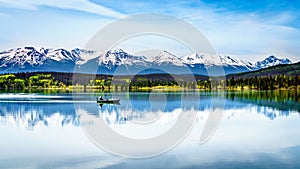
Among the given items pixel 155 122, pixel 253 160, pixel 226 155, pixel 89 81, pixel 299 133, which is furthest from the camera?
pixel 89 81

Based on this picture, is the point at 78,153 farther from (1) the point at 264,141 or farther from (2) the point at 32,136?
(1) the point at 264,141

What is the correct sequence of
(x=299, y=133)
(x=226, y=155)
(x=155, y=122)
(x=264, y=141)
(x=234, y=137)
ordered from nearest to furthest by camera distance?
(x=226, y=155) < (x=264, y=141) < (x=234, y=137) < (x=299, y=133) < (x=155, y=122)

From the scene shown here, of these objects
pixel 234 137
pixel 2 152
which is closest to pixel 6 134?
pixel 2 152

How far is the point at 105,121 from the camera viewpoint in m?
33.6

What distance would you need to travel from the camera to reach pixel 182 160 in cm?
1752

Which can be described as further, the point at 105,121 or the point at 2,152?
the point at 105,121

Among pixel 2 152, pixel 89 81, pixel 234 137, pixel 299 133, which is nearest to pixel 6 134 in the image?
pixel 2 152

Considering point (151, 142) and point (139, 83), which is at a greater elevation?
point (139, 83)

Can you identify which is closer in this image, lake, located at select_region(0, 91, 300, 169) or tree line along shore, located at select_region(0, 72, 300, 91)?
lake, located at select_region(0, 91, 300, 169)

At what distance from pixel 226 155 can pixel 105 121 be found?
16920 mm

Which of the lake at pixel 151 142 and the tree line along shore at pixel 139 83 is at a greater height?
the tree line along shore at pixel 139 83

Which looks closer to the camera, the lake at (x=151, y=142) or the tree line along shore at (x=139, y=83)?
the lake at (x=151, y=142)

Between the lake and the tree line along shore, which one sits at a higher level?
the tree line along shore

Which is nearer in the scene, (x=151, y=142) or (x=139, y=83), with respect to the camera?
(x=151, y=142)
